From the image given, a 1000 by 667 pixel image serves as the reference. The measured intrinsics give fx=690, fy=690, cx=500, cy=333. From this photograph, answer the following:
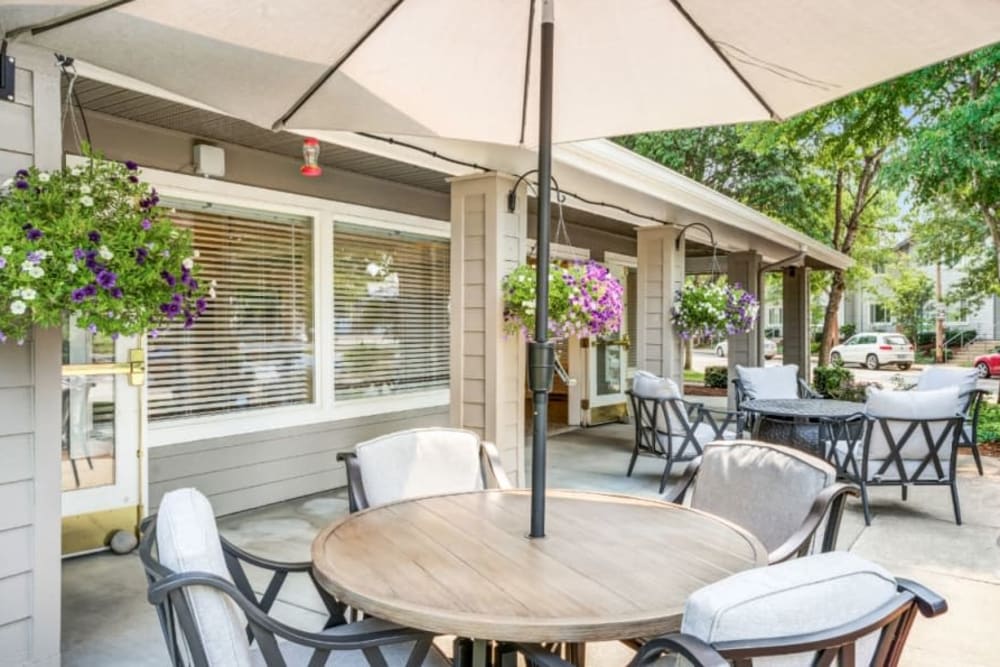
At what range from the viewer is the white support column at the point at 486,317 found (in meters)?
4.34

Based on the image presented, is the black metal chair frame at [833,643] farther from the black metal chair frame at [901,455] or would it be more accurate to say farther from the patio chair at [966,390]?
the patio chair at [966,390]

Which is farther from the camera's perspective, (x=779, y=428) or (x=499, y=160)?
(x=779, y=428)

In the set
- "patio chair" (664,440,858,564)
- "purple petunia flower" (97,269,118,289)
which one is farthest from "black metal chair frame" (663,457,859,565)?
"purple petunia flower" (97,269,118,289)

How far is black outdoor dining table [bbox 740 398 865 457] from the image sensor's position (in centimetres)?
511

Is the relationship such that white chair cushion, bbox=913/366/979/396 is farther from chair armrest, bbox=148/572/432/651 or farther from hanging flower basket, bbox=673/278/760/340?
chair armrest, bbox=148/572/432/651

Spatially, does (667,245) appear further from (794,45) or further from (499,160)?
(794,45)

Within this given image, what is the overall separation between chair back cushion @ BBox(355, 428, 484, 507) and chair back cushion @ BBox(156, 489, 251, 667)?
41.3 inches

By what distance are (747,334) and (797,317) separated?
284cm

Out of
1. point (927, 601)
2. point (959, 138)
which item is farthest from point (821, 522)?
point (959, 138)

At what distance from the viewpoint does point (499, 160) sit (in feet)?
13.5

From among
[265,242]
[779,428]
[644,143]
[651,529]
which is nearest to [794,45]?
[651,529]

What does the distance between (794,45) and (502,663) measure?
6.01 ft

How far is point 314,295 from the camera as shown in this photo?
16.3 feet

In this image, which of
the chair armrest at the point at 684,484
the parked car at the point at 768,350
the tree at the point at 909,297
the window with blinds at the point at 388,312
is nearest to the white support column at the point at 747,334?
the window with blinds at the point at 388,312
